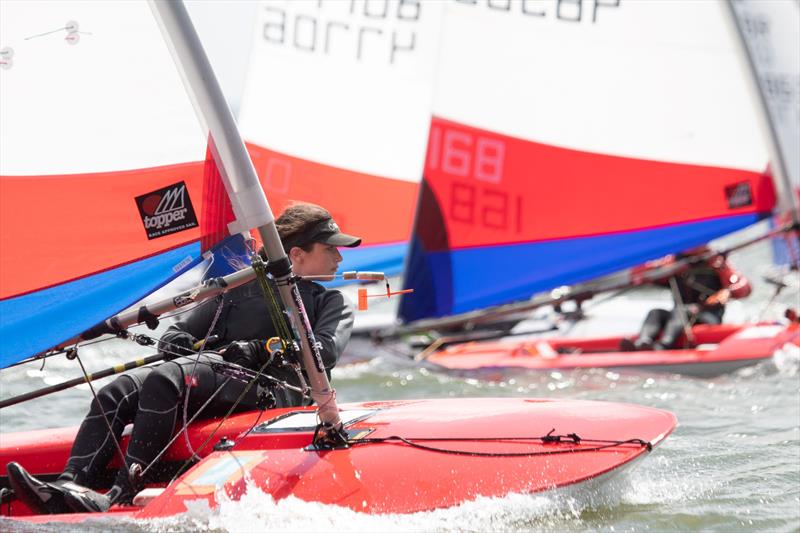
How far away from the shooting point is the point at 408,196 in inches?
291

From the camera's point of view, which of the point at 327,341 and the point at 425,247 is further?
the point at 425,247

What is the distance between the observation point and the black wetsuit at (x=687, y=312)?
22.6 feet

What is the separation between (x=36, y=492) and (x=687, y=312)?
496cm

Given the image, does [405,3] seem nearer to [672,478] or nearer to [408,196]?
[408,196]

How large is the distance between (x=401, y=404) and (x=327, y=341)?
0.41 metres

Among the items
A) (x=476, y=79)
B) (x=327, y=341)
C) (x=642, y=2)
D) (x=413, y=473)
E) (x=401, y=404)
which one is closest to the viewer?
(x=413, y=473)

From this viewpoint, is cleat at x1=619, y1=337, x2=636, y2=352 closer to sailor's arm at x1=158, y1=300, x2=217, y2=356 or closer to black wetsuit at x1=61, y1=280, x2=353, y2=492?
black wetsuit at x1=61, y1=280, x2=353, y2=492

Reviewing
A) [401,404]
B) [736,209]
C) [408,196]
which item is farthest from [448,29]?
[401,404]

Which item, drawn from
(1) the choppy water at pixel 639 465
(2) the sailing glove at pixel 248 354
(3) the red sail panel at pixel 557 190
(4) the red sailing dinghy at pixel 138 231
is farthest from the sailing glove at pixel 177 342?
(3) the red sail panel at pixel 557 190

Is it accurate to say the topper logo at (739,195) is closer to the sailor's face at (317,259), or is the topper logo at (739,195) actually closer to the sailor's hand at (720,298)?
the sailor's hand at (720,298)

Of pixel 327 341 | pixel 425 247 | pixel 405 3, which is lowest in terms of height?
pixel 425 247

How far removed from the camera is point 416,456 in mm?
2951

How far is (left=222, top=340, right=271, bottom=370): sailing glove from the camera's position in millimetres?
3225

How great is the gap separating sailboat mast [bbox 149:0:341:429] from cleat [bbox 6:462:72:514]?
696mm
